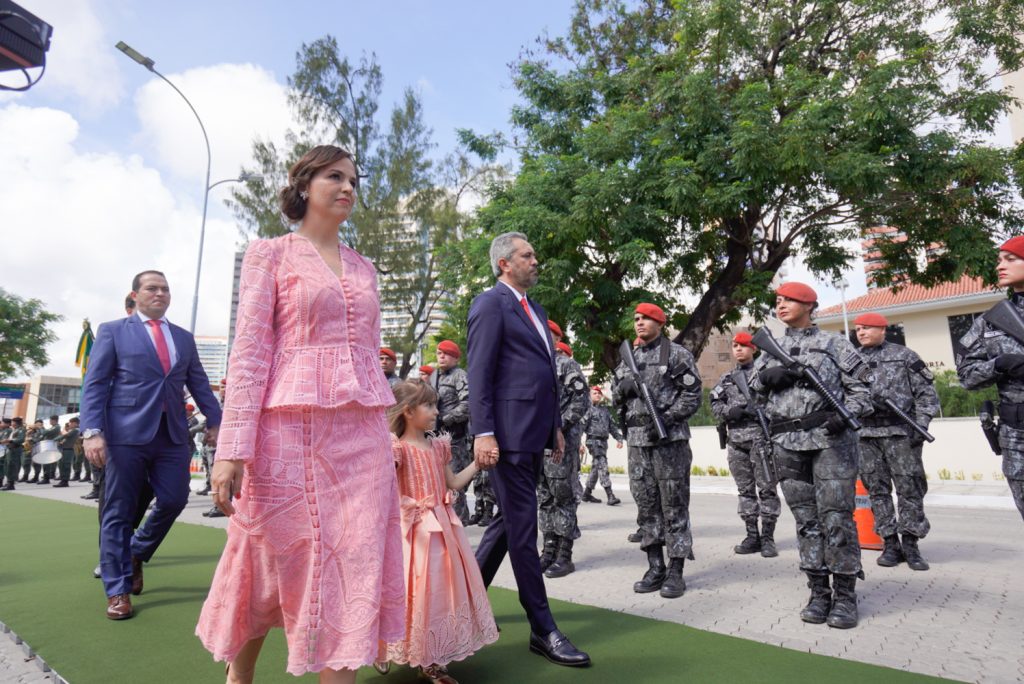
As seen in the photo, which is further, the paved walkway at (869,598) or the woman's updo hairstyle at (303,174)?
the paved walkway at (869,598)

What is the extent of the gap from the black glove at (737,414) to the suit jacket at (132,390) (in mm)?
5104

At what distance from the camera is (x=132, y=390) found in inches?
177

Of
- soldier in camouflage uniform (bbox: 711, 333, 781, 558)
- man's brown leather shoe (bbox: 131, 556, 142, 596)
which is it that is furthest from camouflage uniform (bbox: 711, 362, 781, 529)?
man's brown leather shoe (bbox: 131, 556, 142, 596)

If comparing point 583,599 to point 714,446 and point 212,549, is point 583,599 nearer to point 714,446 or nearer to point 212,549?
point 212,549

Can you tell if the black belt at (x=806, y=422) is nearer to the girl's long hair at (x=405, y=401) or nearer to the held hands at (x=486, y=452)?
the held hands at (x=486, y=452)

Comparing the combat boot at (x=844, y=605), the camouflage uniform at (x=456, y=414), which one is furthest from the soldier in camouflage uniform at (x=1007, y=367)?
the camouflage uniform at (x=456, y=414)

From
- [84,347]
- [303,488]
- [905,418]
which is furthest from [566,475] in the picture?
[84,347]

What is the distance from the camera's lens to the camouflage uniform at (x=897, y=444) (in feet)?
19.3

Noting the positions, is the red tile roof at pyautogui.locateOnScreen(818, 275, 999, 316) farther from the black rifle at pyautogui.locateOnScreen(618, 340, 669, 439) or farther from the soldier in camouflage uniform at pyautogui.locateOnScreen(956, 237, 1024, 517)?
the soldier in camouflage uniform at pyautogui.locateOnScreen(956, 237, 1024, 517)

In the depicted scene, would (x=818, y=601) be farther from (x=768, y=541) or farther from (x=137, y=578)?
(x=137, y=578)

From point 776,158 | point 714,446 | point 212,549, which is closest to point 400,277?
point 714,446

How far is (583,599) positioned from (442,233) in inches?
888

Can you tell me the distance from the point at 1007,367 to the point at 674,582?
2486 mm

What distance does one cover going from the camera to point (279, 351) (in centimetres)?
224
